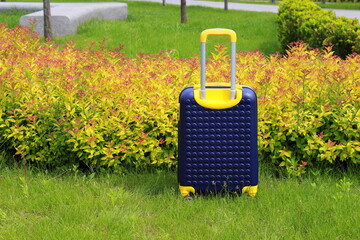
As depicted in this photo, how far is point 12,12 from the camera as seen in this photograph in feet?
45.3

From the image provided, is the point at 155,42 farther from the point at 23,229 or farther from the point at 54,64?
the point at 23,229

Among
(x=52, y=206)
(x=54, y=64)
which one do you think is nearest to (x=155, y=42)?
(x=54, y=64)

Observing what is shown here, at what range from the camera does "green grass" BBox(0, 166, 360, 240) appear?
312 centimetres

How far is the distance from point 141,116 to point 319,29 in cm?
499

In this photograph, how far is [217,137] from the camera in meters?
3.43

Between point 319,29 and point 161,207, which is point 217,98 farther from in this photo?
point 319,29

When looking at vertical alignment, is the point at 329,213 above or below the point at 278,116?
below

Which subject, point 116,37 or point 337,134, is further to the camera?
point 116,37

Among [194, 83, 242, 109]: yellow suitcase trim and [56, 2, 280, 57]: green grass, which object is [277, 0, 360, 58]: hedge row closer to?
[56, 2, 280, 57]: green grass

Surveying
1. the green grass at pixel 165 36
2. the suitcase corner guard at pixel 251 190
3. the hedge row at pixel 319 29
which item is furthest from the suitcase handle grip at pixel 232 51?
the green grass at pixel 165 36

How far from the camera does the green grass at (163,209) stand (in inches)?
123

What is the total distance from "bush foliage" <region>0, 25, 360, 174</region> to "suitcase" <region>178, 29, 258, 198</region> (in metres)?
0.48

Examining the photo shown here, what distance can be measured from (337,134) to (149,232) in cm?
164

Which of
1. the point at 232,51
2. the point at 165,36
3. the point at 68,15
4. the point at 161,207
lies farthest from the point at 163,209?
the point at 68,15
